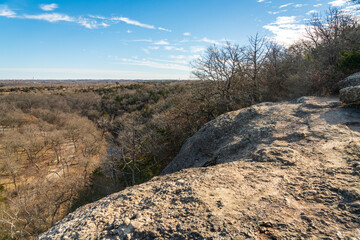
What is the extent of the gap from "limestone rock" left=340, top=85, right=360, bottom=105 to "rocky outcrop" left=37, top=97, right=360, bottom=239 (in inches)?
75.0

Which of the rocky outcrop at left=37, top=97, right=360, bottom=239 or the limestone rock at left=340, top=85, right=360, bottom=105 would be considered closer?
the rocky outcrop at left=37, top=97, right=360, bottom=239

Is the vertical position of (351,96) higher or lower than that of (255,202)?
higher

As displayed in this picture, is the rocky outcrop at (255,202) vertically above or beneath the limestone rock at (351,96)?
beneath

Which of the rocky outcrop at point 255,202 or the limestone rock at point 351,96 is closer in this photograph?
the rocky outcrop at point 255,202

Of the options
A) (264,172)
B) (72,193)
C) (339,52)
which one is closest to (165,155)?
Result: (72,193)

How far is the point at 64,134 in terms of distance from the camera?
2825cm

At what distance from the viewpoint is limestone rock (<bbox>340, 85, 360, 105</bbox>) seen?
5837 millimetres

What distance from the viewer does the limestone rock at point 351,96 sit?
584cm

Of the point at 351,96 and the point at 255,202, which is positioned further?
the point at 351,96

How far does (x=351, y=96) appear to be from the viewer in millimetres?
5957

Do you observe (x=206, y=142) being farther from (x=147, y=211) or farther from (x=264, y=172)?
(x=147, y=211)

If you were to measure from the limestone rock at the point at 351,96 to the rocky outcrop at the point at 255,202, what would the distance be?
1.90 metres

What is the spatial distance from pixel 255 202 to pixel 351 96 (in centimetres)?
580

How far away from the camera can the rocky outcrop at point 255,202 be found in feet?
7.27
